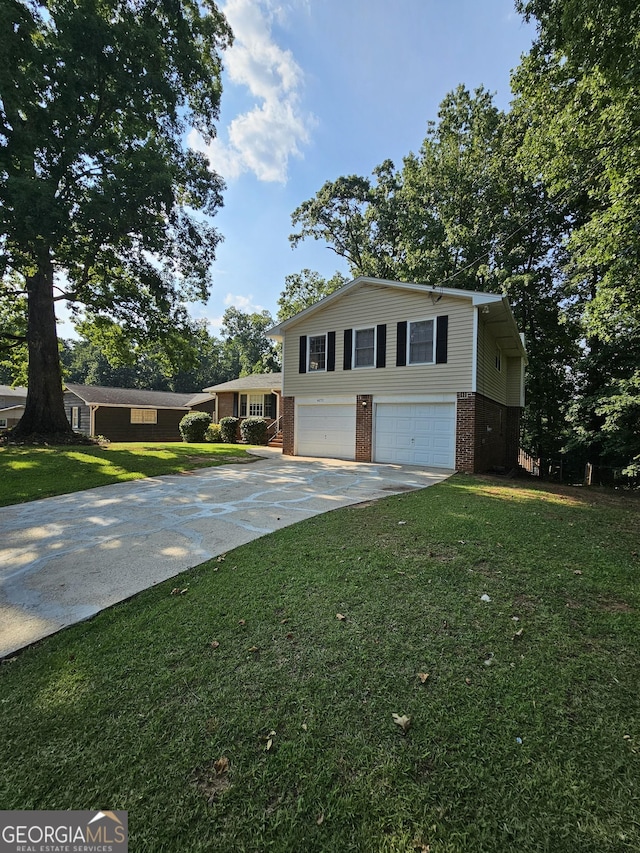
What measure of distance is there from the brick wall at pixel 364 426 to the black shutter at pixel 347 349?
46.7 inches

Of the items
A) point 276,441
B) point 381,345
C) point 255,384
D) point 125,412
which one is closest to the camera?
point 381,345

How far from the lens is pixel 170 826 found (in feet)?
4.91

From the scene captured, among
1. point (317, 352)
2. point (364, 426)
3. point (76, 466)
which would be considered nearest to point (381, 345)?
point (317, 352)

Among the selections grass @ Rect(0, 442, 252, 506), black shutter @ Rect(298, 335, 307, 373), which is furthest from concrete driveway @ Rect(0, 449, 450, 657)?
black shutter @ Rect(298, 335, 307, 373)

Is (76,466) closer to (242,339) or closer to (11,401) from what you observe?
(11,401)

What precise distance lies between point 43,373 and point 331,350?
1127cm

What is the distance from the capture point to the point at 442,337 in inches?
435

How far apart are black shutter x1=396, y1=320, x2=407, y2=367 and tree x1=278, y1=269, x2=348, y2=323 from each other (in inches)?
592

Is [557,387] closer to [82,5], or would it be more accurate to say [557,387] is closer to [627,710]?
[627,710]

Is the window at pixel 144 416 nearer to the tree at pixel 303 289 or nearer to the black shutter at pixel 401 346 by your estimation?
the tree at pixel 303 289

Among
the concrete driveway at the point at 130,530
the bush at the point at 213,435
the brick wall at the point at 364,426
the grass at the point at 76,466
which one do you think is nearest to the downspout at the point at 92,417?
the bush at the point at 213,435

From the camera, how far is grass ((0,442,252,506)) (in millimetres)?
7559

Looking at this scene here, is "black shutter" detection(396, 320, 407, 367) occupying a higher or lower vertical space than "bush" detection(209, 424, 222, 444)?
higher

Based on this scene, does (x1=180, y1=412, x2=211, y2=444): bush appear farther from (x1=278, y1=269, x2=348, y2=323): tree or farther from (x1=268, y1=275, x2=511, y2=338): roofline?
(x1=278, y1=269, x2=348, y2=323): tree
